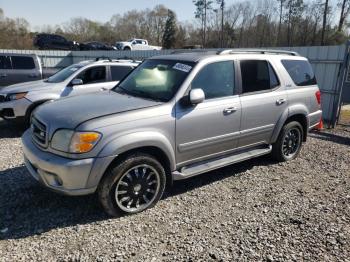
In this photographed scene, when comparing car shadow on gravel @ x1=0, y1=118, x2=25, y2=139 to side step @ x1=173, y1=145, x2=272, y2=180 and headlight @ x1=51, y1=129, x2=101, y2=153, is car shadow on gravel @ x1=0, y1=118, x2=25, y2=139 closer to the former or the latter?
headlight @ x1=51, y1=129, x2=101, y2=153

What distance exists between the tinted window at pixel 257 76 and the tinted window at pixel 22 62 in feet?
26.8

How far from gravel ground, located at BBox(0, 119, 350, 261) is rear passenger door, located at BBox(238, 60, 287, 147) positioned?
0.71 m

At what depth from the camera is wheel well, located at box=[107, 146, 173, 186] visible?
3398 mm

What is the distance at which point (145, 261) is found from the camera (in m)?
2.88

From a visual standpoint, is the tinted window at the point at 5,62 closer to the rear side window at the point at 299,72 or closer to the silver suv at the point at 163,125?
the silver suv at the point at 163,125

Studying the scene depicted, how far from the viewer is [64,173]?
3104 millimetres

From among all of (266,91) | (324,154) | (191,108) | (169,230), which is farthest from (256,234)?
(324,154)

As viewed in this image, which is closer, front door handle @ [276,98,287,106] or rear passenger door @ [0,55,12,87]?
front door handle @ [276,98,287,106]

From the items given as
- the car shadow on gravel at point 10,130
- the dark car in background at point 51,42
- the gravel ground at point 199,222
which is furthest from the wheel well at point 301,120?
the dark car in background at point 51,42

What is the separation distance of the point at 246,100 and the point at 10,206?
341 centimetres

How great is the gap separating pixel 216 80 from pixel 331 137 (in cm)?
453

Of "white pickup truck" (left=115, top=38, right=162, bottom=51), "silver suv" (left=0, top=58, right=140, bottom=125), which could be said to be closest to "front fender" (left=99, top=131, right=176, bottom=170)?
"silver suv" (left=0, top=58, right=140, bottom=125)

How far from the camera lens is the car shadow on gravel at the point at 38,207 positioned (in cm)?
337

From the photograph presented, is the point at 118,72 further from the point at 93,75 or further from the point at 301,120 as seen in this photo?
the point at 301,120
